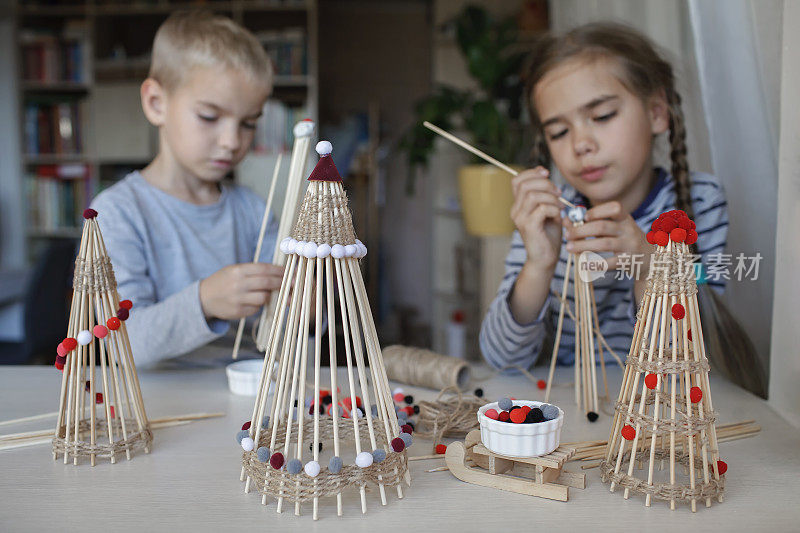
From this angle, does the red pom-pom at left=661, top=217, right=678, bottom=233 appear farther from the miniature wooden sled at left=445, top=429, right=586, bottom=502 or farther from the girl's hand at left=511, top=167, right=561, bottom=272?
the girl's hand at left=511, top=167, right=561, bottom=272

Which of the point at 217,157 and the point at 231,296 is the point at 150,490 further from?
the point at 217,157

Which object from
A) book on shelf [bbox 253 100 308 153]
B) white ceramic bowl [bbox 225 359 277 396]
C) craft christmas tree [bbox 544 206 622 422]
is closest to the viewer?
craft christmas tree [bbox 544 206 622 422]

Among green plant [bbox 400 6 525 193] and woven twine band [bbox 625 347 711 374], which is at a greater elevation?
green plant [bbox 400 6 525 193]

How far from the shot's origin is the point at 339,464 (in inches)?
24.3

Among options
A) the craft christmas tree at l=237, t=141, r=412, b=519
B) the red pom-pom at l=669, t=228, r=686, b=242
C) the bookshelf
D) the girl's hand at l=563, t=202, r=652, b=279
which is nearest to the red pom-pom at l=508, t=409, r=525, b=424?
the craft christmas tree at l=237, t=141, r=412, b=519

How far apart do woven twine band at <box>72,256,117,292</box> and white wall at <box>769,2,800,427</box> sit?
0.84 meters

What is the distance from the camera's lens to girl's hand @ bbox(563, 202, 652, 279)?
917 millimetres

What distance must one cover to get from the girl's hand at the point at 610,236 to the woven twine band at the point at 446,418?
0.80ft

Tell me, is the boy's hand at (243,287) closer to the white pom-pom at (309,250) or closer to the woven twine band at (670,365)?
the white pom-pom at (309,250)

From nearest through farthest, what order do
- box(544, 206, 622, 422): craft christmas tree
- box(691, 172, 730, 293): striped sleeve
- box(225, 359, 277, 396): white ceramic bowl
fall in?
box(544, 206, 622, 422): craft christmas tree, box(225, 359, 277, 396): white ceramic bowl, box(691, 172, 730, 293): striped sleeve

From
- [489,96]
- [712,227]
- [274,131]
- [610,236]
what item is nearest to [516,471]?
[610,236]

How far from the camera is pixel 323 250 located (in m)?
0.63

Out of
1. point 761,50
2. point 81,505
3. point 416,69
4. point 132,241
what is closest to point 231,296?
point 132,241

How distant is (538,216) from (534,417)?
47 cm
